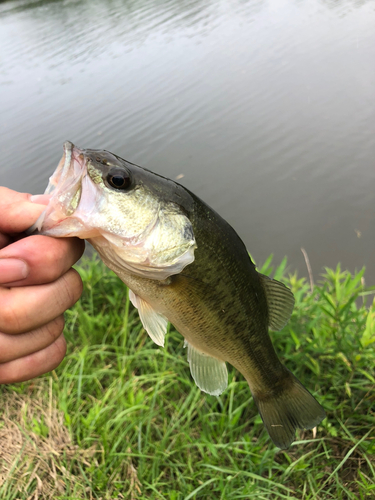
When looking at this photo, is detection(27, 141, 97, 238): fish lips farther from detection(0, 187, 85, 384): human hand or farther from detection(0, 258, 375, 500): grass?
detection(0, 258, 375, 500): grass

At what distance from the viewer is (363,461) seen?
2.25 metres

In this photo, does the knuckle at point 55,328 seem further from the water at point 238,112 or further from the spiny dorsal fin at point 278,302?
the water at point 238,112

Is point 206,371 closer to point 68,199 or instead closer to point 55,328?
point 55,328

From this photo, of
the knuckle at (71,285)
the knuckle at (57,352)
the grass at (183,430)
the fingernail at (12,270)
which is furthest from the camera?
the grass at (183,430)

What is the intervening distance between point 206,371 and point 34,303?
945 mm

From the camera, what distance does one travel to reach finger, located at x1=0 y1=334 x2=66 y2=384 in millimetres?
1508

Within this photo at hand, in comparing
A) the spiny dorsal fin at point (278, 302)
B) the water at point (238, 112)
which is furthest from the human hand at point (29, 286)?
the water at point (238, 112)

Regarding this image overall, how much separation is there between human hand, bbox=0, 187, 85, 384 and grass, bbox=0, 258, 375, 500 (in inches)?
45.5

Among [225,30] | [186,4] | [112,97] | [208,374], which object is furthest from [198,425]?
[186,4]

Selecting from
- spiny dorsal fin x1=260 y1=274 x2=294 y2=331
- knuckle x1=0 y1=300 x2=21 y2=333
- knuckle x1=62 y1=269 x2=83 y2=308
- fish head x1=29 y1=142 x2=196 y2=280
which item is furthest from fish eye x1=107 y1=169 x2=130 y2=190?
spiny dorsal fin x1=260 y1=274 x2=294 y2=331

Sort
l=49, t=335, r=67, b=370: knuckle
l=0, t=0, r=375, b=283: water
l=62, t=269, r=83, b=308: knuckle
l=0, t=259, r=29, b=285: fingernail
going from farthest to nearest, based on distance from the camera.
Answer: l=0, t=0, r=375, b=283: water
l=49, t=335, r=67, b=370: knuckle
l=62, t=269, r=83, b=308: knuckle
l=0, t=259, r=29, b=285: fingernail

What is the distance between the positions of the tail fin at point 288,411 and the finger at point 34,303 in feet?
3.94

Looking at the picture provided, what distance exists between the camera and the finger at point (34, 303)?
1.34 metres

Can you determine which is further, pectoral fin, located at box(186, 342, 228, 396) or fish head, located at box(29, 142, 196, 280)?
pectoral fin, located at box(186, 342, 228, 396)
